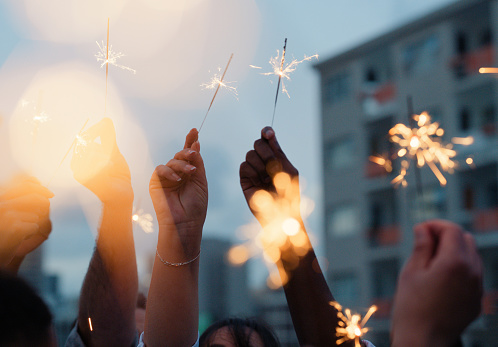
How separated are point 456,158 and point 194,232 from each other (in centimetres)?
1539

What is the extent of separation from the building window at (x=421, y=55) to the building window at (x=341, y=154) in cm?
306

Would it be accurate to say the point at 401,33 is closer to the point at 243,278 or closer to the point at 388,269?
the point at 388,269

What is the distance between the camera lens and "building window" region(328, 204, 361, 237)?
18.2 m

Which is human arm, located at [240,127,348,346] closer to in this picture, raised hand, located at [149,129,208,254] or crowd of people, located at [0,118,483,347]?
crowd of people, located at [0,118,483,347]

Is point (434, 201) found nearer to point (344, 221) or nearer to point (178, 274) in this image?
point (344, 221)

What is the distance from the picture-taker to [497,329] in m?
14.2

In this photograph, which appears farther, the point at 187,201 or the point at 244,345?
the point at 244,345

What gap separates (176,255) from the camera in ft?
5.51

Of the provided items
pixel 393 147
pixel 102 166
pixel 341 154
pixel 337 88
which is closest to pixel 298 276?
pixel 102 166

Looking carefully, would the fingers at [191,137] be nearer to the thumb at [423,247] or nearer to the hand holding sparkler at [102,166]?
the hand holding sparkler at [102,166]

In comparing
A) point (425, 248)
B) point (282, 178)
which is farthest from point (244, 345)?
point (425, 248)

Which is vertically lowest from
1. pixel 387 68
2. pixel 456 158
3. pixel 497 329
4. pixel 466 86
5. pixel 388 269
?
pixel 497 329

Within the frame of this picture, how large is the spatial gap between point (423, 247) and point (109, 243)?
1.28 meters

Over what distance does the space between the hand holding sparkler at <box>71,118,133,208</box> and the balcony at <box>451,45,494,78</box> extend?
15060 mm
